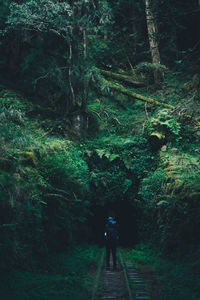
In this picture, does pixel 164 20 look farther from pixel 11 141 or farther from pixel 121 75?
pixel 121 75

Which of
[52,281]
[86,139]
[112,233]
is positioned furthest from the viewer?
[86,139]

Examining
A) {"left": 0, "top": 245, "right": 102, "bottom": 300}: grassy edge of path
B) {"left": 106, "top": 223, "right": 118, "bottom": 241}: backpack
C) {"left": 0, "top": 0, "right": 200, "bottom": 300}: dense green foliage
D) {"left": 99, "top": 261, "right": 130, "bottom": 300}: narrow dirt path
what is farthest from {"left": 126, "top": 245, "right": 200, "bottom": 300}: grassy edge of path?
{"left": 0, "top": 245, "right": 102, "bottom": 300}: grassy edge of path

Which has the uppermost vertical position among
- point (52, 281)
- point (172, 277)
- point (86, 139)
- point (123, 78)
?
point (123, 78)

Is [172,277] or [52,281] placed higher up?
[52,281]

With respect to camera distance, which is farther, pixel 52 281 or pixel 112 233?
pixel 112 233

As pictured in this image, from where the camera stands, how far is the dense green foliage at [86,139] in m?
7.73

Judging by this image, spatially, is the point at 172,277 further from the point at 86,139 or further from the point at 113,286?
the point at 86,139

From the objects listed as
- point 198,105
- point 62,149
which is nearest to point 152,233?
point 62,149

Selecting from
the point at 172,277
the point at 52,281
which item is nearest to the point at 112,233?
the point at 172,277

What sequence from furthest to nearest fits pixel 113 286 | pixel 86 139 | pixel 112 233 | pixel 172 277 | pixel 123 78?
pixel 123 78, pixel 86 139, pixel 112 233, pixel 113 286, pixel 172 277

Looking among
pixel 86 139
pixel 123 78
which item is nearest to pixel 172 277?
pixel 86 139

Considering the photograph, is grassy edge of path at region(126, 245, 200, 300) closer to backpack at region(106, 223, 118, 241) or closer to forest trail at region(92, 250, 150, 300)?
forest trail at region(92, 250, 150, 300)

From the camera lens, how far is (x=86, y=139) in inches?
620

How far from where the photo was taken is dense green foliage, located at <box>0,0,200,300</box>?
7.73 m
